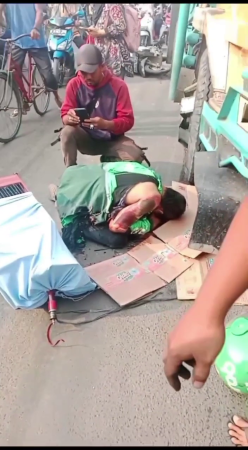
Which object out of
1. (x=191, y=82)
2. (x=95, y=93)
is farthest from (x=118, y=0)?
(x=95, y=93)

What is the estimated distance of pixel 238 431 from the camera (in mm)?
1686

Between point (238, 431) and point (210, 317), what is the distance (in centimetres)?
108

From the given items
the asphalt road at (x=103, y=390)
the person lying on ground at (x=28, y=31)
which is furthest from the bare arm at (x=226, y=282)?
the person lying on ground at (x=28, y=31)

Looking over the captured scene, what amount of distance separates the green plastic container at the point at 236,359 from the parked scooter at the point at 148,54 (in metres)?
7.15

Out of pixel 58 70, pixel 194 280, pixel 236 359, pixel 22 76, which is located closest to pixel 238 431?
pixel 236 359

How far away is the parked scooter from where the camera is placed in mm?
8227

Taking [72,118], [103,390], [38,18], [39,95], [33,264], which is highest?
[38,18]

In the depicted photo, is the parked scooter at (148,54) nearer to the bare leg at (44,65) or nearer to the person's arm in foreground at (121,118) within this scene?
the bare leg at (44,65)

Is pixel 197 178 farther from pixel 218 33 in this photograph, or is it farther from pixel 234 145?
pixel 218 33

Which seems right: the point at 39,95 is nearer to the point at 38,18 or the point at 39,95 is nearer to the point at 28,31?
the point at 28,31

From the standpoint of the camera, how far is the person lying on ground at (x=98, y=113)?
342 cm

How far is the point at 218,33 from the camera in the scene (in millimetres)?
2688

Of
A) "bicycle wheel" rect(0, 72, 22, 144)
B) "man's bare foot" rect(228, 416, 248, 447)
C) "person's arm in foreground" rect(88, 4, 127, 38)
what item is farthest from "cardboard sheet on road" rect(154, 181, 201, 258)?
"person's arm in foreground" rect(88, 4, 127, 38)

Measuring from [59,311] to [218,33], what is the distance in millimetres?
1866
